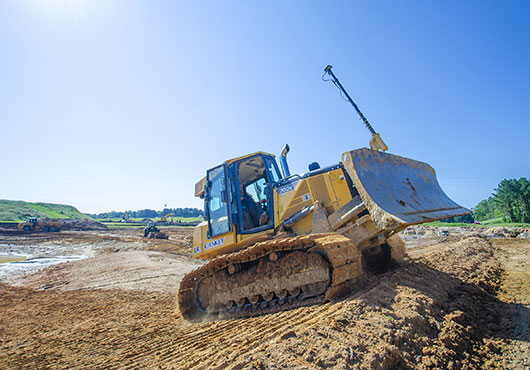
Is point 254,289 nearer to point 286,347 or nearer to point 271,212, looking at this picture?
point 271,212

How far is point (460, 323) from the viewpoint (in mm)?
3375

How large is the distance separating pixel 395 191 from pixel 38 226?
51.4 metres

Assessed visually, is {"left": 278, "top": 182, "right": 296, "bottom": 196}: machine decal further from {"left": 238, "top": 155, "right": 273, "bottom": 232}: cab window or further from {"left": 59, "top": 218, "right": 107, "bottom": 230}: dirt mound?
{"left": 59, "top": 218, "right": 107, "bottom": 230}: dirt mound

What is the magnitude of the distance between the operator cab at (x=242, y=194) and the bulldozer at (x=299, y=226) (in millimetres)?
22

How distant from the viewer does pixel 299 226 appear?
5430 mm

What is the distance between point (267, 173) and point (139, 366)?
4.12m

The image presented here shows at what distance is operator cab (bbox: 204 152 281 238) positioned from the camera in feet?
20.1

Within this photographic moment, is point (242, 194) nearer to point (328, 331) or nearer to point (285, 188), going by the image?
point (285, 188)

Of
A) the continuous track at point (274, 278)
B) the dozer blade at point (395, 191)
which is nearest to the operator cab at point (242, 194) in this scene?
the continuous track at point (274, 278)

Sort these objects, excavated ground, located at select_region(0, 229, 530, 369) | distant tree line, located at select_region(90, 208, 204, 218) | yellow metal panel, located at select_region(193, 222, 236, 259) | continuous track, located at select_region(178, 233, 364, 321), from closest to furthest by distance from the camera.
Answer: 1. excavated ground, located at select_region(0, 229, 530, 369)
2. continuous track, located at select_region(178, 233, 364, 321)
3. yellow metal panel, located at select_region(193, 222, 236, 259)
4. distant tree line, located at select_region(90, 208, 204, 218)

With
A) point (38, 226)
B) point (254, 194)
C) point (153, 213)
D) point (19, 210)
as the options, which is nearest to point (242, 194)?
point (254, 194)

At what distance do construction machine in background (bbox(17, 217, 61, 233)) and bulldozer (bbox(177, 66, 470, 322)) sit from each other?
154ft

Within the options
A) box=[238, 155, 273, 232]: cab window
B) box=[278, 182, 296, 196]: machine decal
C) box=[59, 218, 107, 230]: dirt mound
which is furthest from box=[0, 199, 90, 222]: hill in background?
box=[278, 182, 296, 196]: machine decal

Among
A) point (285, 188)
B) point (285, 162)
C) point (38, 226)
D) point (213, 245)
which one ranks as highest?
point (38, 226)
